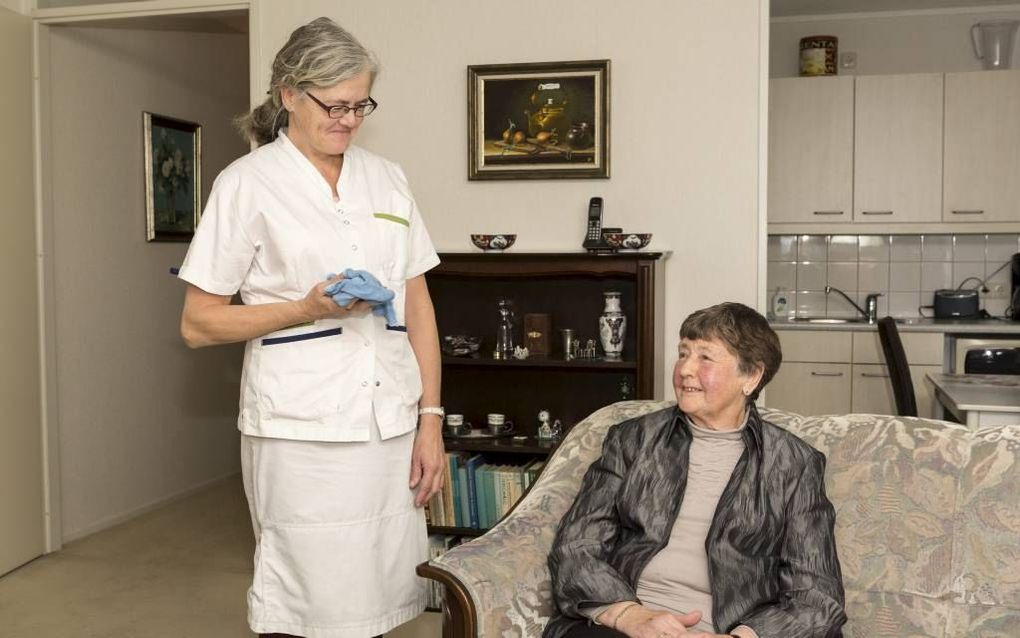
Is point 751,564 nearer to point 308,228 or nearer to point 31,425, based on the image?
point 308,228

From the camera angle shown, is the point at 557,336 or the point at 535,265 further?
the point at 557,336

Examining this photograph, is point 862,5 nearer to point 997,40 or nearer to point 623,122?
point 997,40

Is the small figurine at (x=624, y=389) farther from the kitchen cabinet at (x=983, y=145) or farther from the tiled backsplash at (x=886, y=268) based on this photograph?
the kitchen cabinet at (x=983, y=145)

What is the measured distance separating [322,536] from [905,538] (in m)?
1.17

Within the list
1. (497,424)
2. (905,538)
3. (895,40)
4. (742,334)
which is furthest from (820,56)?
(905,538)

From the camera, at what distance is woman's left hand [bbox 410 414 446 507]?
2.04 m

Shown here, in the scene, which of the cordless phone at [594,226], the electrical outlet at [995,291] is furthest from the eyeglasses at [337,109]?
the electrical outlet at [995,291]

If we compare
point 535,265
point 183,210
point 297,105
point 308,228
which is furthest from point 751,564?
point 183,210

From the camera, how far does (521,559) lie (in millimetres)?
2049

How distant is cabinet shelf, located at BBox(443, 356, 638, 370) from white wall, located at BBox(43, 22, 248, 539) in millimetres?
1913

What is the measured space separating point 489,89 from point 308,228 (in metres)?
1.96

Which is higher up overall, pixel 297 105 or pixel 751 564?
pixel 297 105

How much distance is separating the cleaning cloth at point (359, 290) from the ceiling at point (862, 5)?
13.6 ft

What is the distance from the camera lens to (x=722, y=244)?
11.8 feet
